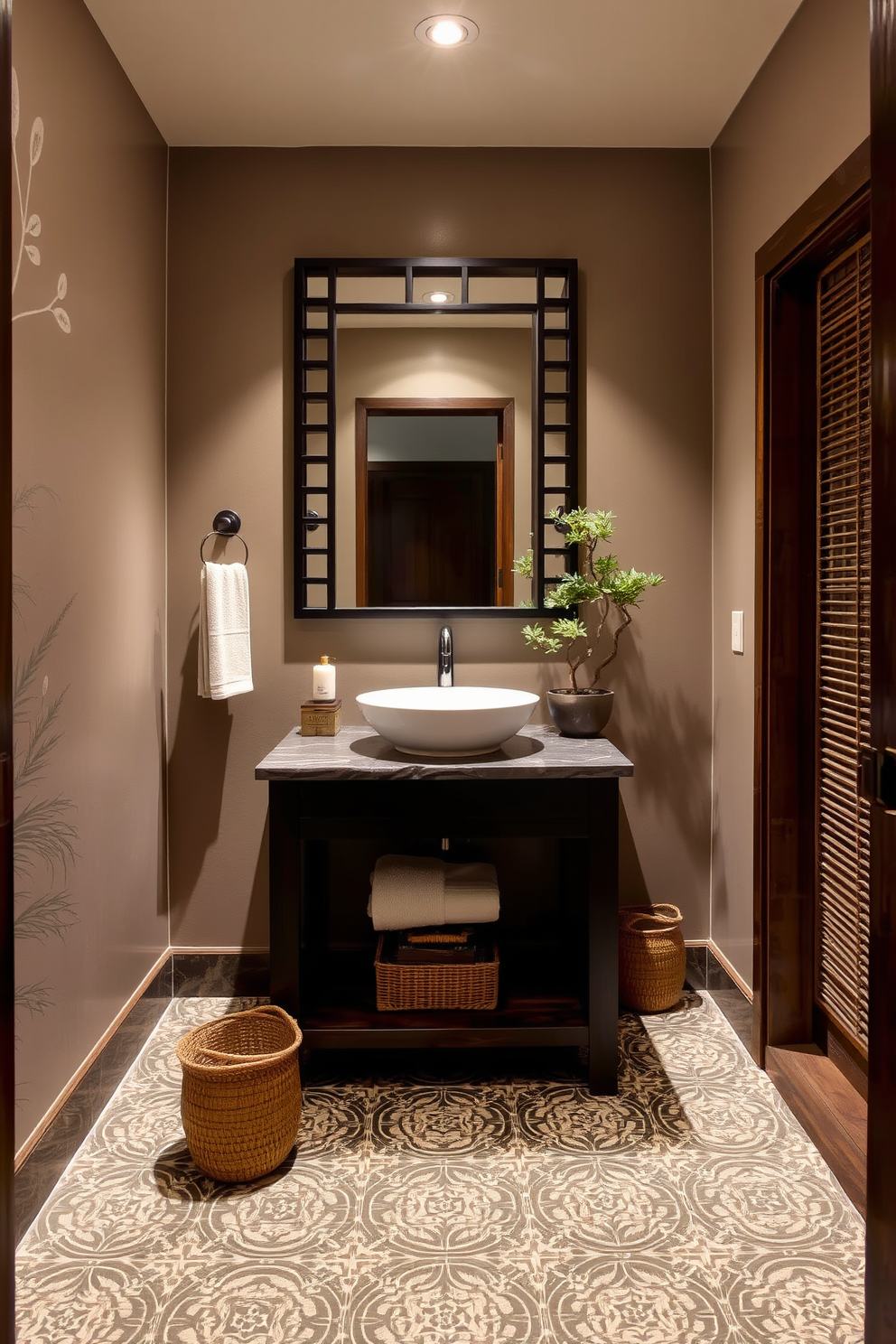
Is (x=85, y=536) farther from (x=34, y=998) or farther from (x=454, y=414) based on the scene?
(x=454, y=414)

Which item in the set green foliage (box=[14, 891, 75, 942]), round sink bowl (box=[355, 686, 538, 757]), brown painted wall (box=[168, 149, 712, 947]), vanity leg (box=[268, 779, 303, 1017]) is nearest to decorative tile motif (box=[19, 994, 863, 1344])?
vanity leg (box=[268, 779, 303, 1017])

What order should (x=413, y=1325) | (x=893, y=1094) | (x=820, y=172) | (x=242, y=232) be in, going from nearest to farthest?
(x=893, y=1094) < (x=413, y=1325) < (x=820, y=172) < (x=242, y=232)

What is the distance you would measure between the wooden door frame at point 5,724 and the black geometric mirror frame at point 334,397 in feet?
5.52

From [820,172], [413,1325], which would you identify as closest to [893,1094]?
[413,1325]

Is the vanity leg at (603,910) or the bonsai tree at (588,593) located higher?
the bonsai tree at (588,593)

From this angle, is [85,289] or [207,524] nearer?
[85,289]

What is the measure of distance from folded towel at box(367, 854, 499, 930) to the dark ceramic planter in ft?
1.57

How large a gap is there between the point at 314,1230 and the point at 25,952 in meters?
0.75

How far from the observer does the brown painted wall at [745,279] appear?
1871 mm

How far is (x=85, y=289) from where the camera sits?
79.4 inches

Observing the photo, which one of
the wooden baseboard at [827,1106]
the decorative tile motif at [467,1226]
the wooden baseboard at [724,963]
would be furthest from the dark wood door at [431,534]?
Result: the wooden baseboard at [827,1106]

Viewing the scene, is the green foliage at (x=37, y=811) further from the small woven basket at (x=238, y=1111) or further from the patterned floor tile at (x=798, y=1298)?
the patterned floor tile at (x=798, y=1298)

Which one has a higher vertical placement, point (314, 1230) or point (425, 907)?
point (425, 907)

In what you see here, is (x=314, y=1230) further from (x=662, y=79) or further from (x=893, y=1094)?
(x=662, y=79)
